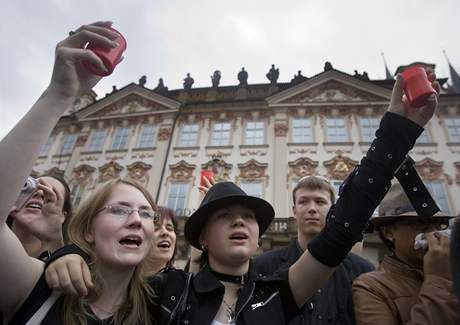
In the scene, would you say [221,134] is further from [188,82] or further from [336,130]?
[188,82]

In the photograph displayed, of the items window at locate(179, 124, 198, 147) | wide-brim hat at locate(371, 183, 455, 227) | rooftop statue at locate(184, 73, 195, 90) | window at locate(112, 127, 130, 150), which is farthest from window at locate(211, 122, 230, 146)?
wide-brim hat at locate(371, 183, 455, 227)

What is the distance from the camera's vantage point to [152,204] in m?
2.14

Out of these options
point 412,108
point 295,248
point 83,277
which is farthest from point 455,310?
point 83,277

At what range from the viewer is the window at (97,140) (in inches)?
645

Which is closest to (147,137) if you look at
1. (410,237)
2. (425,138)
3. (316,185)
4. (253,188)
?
(253,188)

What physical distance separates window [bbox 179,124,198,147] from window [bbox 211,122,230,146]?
1.07 m

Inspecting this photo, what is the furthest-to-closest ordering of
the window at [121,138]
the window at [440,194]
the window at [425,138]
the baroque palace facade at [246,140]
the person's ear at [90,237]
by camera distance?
the window at [121,138] → the window at [425,138] → the baroque palace facade at [246,140] → the window at [440,194] → the person's ear at [90,237]

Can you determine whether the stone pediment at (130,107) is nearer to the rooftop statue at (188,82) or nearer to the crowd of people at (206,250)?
the rooftop statue at (188,82)

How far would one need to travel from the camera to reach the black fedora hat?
199cm

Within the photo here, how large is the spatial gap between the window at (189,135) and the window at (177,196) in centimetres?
248

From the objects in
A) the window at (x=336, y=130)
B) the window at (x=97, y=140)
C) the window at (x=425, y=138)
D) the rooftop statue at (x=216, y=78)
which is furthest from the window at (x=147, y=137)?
the window at (x=425, y=138)

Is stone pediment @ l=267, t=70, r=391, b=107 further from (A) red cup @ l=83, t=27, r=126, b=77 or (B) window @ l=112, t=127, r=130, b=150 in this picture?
(A) red cup @ l=83, t=27, r=126, b=77

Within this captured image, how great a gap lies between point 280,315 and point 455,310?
0.97 m

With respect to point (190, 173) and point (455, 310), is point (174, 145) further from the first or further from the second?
point (455, 310)
